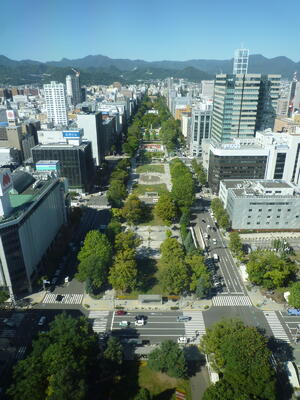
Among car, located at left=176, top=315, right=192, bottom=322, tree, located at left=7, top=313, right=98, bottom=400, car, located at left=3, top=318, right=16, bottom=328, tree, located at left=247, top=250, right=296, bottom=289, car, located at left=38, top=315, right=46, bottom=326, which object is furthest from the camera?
tree, located at left=247, top=250, right=296, bottom=289

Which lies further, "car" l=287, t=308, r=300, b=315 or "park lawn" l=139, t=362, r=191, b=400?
"car" l=287, t=308, r=300, b=315

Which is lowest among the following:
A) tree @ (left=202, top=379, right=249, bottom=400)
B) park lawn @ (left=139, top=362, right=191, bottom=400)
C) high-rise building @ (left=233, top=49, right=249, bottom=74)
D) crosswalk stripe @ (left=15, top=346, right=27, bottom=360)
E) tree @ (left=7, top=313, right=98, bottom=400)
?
crosswalk stripe @ (left=15, top=346, right=27, bottom=360)

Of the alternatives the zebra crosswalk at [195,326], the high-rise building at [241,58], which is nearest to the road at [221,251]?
the zebra crosswalk at [195,326]

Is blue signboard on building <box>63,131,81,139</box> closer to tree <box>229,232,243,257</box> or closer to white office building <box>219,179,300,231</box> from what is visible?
white office building <box>219,179,300,231</box>

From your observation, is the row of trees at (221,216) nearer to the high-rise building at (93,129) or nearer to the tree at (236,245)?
the tree at (236,245)

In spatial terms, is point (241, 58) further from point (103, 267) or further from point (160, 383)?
point (160, 383)

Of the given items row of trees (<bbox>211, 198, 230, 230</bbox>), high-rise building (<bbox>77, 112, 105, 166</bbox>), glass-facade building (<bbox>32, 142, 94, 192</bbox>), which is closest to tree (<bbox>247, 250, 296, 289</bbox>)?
row of trees (<bbox>211, 198, 230, 230</bbox>)
